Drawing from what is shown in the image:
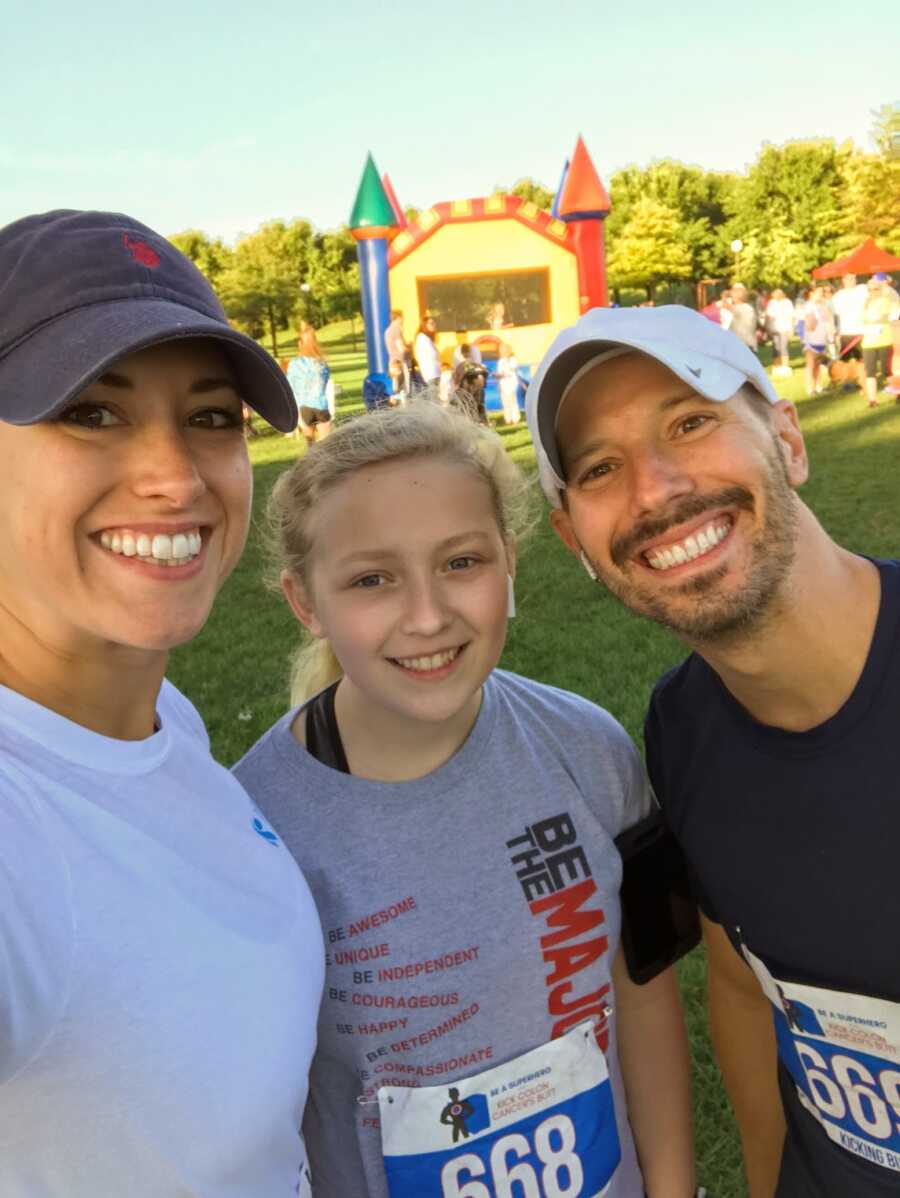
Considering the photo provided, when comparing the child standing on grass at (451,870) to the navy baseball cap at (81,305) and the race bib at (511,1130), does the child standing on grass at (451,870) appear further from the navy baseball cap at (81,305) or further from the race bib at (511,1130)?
the navy baseball cap at (81,305)

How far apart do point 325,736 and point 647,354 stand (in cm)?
101

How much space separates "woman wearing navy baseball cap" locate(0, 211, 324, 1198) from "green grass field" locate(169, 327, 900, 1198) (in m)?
1.39

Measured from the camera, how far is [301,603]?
6.71ft

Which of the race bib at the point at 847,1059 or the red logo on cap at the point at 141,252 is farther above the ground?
the red logo on cap at the point at 141,252

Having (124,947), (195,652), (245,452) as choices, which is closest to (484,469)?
(245,452)

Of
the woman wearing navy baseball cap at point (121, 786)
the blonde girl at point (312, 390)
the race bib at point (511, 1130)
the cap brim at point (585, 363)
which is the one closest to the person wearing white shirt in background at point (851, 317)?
the blonde girl at point (312, 390)

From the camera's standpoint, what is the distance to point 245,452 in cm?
148

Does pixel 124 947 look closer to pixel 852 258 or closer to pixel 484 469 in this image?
pixel 484 469

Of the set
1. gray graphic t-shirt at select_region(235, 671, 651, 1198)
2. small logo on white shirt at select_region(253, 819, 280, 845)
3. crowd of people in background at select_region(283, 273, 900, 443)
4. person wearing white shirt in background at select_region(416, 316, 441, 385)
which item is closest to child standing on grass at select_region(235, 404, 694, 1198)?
gray graphic t-shirt at select_region(235, 671, 651, 1198)

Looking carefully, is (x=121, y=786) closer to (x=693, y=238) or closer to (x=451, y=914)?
(x=451, y=914)

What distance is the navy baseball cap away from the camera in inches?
44.9

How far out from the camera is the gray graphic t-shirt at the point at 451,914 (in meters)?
1.64

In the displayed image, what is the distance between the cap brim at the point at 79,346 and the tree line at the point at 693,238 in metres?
44.9

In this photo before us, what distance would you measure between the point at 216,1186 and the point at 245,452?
1.07m
